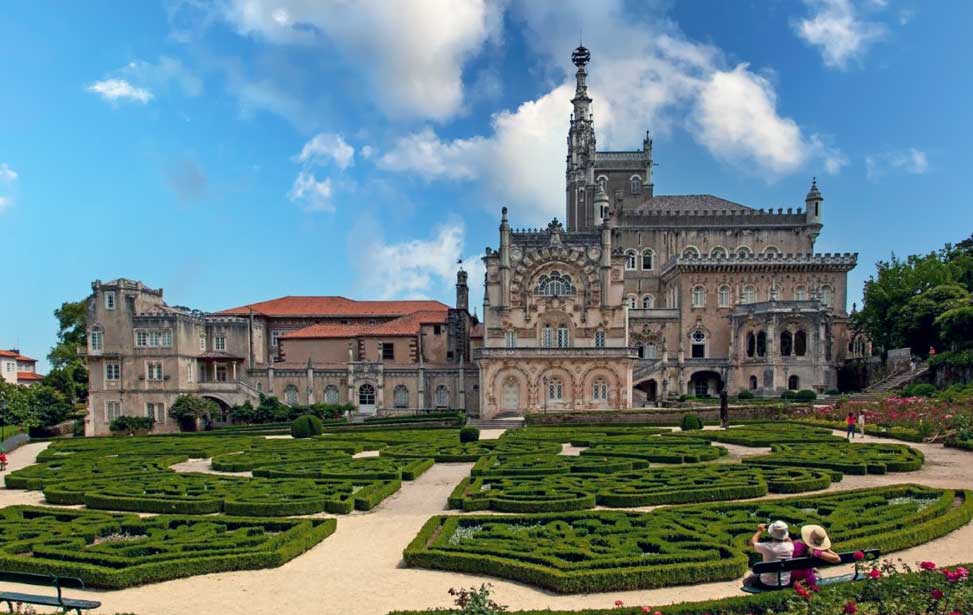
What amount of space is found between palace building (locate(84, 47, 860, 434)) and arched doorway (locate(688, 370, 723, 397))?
0.38 ft

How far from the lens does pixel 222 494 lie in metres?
20.6

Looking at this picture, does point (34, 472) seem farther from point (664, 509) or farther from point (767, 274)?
point (767, 274)

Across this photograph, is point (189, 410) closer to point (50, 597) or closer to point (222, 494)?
point (222, 494)

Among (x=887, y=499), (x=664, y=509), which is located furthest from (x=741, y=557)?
(x=887, y=499)

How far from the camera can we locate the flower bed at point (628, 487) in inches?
744

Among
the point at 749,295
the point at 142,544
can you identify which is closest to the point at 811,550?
the point at 142,544

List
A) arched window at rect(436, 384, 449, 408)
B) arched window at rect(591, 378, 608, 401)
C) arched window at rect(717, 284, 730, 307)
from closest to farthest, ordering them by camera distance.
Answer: arched window at rect(591, 378, 608, 401)
arched window at rect(436, 384, 449, 408)
arched window at rect(717, 284, 730, 307)

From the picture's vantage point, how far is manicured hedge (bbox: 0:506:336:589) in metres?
13.7

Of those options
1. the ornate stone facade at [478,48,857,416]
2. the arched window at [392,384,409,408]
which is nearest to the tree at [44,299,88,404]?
the arched window at [392,384,409,408]

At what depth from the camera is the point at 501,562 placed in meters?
13.5

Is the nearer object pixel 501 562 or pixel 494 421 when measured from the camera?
pixel 501 562

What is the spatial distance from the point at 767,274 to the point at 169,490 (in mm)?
54070

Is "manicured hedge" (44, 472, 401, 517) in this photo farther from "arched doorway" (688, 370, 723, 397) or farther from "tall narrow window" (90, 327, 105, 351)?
"arched doorway" (688, 370, 723, 397)

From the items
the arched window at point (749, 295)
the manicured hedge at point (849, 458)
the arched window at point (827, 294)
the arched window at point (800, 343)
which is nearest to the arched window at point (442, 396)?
the arched window at point (749, 295)
